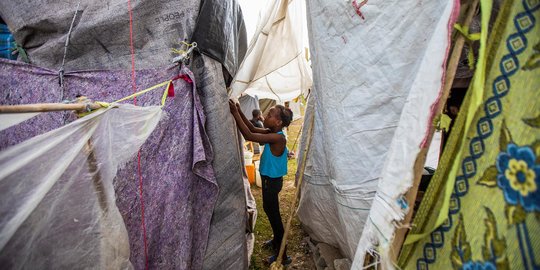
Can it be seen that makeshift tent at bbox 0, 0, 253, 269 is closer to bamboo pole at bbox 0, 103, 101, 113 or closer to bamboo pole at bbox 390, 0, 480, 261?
bamboo pole at bbox 0, 103, 101, 113

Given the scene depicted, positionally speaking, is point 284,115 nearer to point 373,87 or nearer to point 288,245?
point 373,87

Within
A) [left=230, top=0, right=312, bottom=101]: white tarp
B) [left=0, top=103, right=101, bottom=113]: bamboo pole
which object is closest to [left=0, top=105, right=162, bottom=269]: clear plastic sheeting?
[left=0, top=103, right=101, bottom=113]: bamboo pole

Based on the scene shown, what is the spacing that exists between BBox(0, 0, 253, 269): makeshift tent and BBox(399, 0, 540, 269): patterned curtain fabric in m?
1.78

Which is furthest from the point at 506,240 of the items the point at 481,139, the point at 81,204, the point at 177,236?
the point at 177,236

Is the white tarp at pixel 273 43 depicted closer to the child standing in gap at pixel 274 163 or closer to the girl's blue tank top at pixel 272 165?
the child standing in gap at pixel 274 163

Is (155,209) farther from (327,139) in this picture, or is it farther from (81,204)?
(327,139)

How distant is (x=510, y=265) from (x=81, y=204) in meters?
1.89

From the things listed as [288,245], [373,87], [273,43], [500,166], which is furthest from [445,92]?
[288,245]

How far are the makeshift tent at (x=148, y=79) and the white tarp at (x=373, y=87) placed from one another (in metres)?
1.01

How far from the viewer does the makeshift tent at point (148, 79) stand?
2150 mm

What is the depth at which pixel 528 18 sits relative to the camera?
0.81 meters

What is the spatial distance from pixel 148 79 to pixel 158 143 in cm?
58

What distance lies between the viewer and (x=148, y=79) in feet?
7.15

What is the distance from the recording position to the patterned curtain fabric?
0.76 metres
